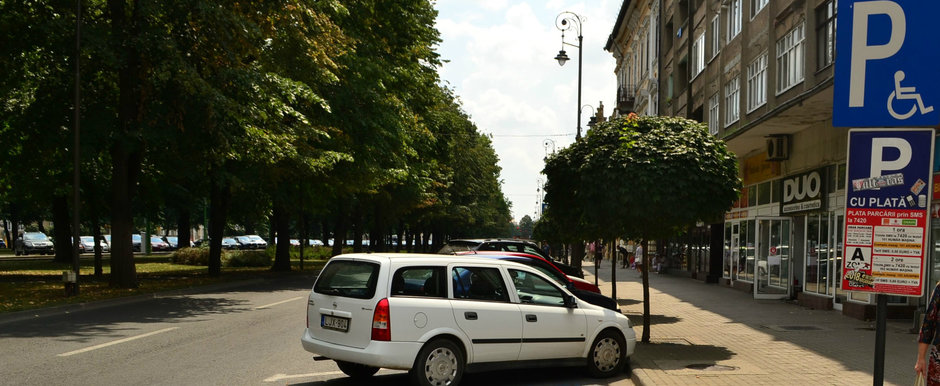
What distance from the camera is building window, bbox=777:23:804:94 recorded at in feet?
68.8

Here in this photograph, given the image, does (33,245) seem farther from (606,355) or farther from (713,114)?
(606,355)

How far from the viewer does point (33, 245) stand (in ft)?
190

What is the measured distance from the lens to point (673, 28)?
38.8m

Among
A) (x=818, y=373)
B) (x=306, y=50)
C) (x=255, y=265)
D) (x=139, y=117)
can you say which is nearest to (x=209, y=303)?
(x=139, y=117)

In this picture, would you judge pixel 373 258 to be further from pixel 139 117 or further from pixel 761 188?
pixel 761 188

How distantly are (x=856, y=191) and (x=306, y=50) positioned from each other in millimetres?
16906

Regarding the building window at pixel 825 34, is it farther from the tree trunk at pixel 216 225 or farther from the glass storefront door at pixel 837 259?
the tree trunk at pixel 216 225

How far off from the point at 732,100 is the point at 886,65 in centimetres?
2341

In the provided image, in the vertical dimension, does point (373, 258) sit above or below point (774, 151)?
below

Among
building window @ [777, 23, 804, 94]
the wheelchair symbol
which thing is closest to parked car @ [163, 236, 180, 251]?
building window @ [777, 23, 804, 94]

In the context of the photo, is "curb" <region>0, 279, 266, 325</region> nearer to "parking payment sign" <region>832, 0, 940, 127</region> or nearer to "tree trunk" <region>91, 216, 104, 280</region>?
"tree trunk" <region>91, 216, 104, 280</region>

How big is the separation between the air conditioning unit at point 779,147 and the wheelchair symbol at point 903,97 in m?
17.5

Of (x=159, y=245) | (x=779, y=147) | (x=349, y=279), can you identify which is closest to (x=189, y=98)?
(x=349, y=279)

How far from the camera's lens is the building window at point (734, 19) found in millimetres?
27219
